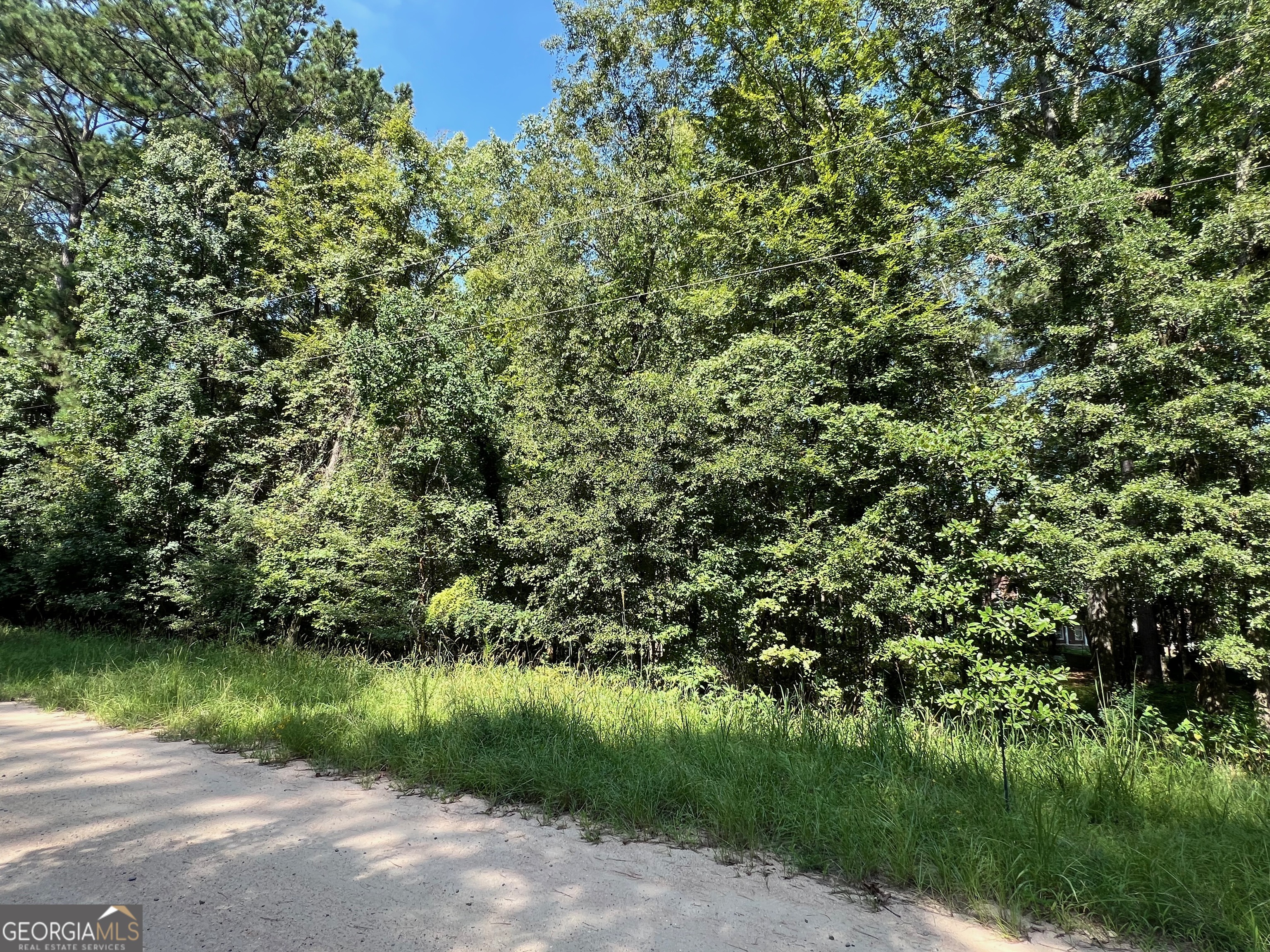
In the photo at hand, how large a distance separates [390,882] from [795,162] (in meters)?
11.1

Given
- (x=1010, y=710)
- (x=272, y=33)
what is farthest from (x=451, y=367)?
(x=272, y=33)

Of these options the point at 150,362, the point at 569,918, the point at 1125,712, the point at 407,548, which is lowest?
the point at 569,918

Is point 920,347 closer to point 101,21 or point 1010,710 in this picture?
point 1010,710

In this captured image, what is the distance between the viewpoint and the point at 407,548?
11.5 m

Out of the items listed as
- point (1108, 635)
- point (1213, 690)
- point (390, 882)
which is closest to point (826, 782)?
point (390, 882)

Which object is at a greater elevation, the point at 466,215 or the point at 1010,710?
the point at 466,215

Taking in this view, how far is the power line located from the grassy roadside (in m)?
8.99

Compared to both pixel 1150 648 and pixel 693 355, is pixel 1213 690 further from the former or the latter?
pixel 693 355

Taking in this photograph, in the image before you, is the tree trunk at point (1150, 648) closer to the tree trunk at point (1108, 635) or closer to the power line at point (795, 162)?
the tree trunk at point (1108, 635)

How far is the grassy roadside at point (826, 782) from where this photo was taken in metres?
2.84

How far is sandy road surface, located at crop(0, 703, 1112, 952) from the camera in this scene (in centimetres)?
Result: 249

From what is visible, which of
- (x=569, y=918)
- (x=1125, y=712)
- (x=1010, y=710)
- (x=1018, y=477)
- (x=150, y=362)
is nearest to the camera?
(x=569, y=918)

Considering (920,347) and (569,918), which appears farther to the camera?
(920,347)

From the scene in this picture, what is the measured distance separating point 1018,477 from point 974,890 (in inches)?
229
